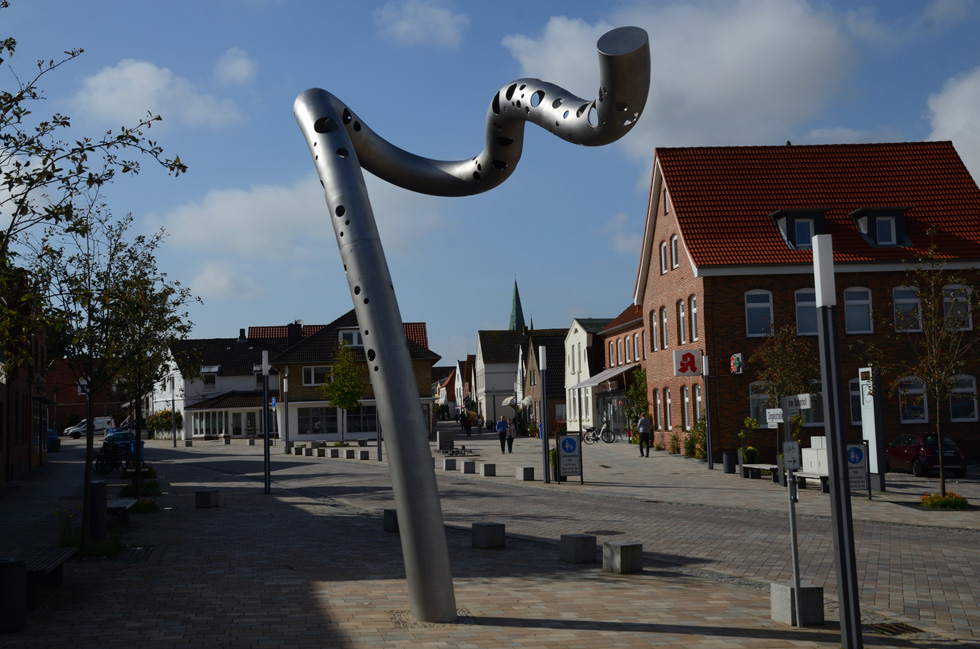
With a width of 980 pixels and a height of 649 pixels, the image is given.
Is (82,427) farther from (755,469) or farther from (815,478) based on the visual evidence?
(815,478)

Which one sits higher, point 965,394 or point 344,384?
point 344,384

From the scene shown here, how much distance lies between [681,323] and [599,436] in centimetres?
1476

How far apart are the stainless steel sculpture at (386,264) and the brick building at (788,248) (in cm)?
2459

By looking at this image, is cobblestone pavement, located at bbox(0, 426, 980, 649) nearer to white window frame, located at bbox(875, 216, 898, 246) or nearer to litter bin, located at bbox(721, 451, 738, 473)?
litter bin, located at bbox(721, 451, 738, 473)

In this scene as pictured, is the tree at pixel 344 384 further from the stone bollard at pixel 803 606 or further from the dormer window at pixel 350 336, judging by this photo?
the stone bollard at pixel 803 606

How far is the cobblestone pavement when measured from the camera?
771cm

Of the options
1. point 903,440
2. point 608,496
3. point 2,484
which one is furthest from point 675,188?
point 2,484

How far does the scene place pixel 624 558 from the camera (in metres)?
10.8

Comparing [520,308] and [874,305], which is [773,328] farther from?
[520,308]

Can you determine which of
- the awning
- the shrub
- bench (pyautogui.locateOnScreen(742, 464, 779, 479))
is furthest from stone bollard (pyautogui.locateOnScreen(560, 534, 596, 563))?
the awning

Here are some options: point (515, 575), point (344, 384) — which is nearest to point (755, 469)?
point (515, 575)

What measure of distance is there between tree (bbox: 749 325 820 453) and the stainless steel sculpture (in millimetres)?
20749

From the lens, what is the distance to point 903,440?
92.0 ft

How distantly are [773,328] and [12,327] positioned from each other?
24.8 meters
